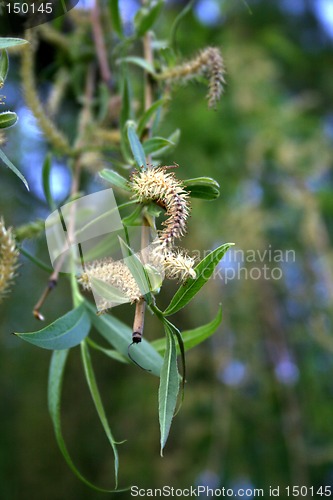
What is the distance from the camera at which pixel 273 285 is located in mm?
1652

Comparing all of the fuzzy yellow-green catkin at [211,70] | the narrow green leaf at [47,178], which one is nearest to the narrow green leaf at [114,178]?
the fuzzy yellow-green catkin at [211,70]

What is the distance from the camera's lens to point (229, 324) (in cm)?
154

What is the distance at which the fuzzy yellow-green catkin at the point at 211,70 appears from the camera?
54 centimetres

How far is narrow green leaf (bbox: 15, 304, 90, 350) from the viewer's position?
449mm

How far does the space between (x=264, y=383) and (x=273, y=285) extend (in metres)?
0.28

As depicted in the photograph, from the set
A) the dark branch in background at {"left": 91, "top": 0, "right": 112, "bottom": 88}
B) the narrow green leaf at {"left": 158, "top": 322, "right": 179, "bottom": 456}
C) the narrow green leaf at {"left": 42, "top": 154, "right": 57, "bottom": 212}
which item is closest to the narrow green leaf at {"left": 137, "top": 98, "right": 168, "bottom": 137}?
the narrow green leaf at {"left": 42, "top": 154, "right": 57, "bottom": 212}

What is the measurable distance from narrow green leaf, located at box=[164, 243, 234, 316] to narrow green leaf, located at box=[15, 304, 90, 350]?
11 cm

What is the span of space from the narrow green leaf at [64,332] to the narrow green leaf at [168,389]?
0.10 metres

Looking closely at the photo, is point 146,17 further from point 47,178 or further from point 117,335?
point 117,335

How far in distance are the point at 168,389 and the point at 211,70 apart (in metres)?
0.31

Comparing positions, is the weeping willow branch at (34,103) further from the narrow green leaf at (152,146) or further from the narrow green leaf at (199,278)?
the narrow green leaf at (199,278)

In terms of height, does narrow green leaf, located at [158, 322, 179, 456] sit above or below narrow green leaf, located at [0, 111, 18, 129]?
below

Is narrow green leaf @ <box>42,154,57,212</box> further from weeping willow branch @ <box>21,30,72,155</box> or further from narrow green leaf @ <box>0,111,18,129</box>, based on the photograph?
narrow green leaf @ <box>0,111,18,129</box>

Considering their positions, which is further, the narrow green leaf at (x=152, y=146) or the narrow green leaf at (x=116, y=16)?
the narrow green leaf at (x=116, y=16)
